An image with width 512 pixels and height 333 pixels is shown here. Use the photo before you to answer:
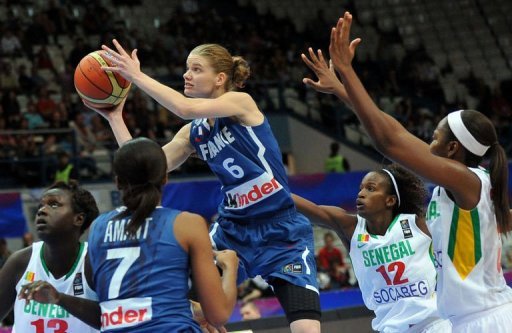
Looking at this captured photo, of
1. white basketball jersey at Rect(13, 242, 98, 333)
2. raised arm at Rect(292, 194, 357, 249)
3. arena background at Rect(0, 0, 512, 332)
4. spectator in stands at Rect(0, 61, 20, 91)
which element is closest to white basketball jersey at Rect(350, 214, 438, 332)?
raised arm at Rect(292, 194, 357, 249)

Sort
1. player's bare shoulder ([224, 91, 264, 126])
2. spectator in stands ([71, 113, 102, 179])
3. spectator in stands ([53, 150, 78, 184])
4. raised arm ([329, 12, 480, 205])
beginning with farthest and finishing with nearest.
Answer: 1. spectator in stands ([71, 113, 102, 179])
2. spectator in stands ([53, 150, 78, 184])
3. player's bare shoulder ([224, 91, 264, 126])
4. raised arm ([329, 12, 480, 205])

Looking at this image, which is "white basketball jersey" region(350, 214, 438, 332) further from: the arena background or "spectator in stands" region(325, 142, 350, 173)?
"spectator in stands" region(325, 142, 350, 173)

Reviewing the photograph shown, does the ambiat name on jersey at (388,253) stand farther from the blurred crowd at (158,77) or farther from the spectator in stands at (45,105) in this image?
the spectator in stands at (45,105)

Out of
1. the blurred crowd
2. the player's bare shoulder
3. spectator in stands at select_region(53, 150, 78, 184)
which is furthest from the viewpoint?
the blurred crowd

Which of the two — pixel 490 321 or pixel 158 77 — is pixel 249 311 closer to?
pixel 490 321

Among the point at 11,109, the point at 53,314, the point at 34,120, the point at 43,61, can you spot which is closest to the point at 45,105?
the point at 34,120

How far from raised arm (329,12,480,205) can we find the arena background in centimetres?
410

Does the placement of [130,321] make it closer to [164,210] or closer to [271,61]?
[164,210]

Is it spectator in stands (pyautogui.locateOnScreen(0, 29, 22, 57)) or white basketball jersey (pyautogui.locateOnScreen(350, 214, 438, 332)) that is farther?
spectator in stands (pyautogui.locateOnScreen(0, 29, 22, 57))

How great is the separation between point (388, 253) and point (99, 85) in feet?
6.53

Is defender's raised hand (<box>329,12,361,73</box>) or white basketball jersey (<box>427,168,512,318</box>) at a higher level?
defender's raised hand (<box>329,12,361,73</box>)

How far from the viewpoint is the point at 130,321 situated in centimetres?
316

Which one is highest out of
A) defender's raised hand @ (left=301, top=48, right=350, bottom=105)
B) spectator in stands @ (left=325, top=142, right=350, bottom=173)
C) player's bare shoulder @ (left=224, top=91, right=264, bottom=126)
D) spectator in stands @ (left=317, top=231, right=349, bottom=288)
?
defender's raised hand @ (left=301, top=48, right=350, bottom=105)

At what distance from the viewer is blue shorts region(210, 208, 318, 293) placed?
4.78 meters
